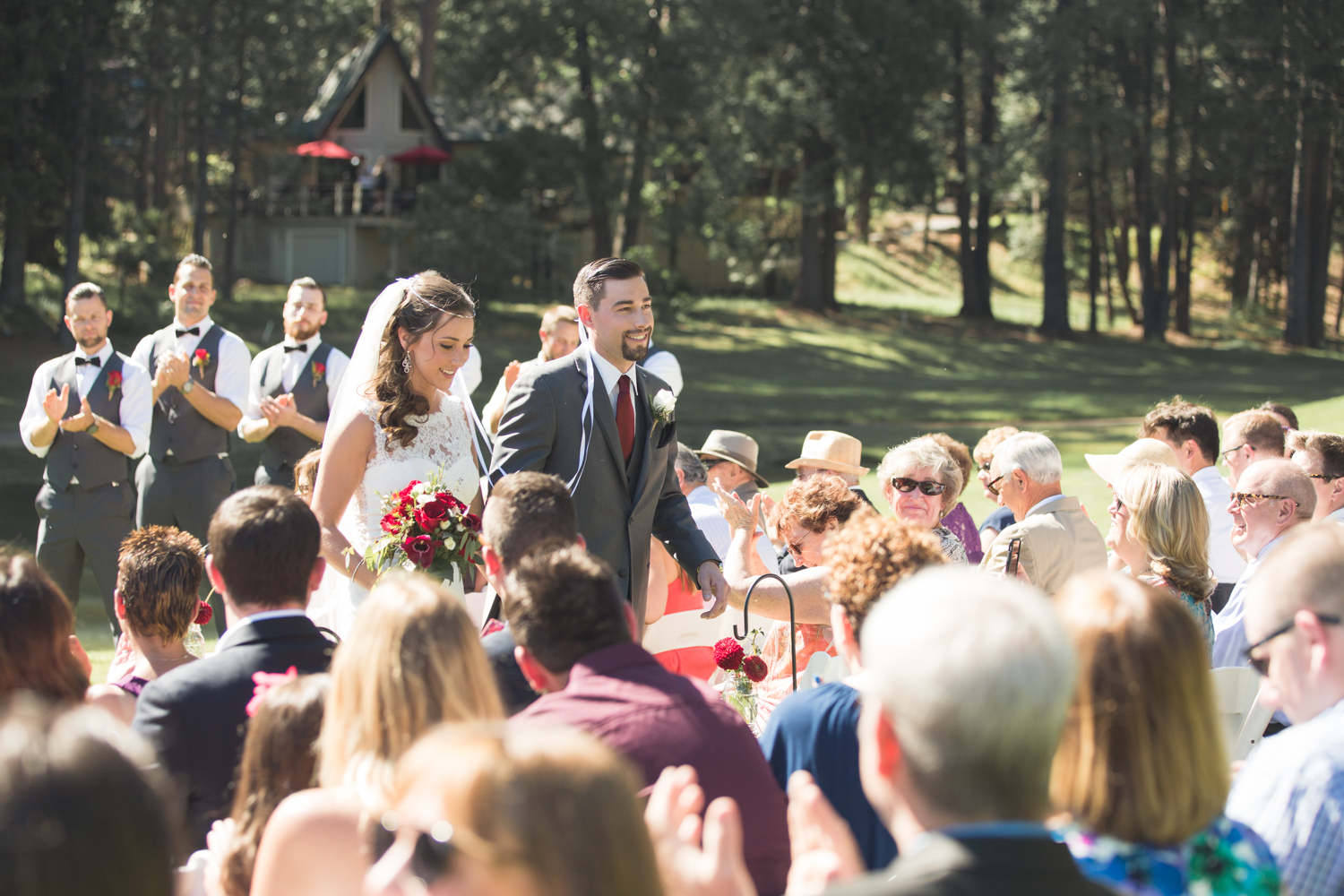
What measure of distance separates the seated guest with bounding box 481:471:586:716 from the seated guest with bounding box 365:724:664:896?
68.6 inches

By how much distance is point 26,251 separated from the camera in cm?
3028

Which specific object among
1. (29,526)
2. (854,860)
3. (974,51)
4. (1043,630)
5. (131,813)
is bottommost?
(29,526)

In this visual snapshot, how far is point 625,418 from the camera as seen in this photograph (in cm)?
507

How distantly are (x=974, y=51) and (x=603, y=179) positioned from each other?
12.6 metres

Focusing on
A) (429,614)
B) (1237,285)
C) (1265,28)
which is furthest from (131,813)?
(1237,285)

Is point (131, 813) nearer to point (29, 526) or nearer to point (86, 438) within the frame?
point (86, 438)

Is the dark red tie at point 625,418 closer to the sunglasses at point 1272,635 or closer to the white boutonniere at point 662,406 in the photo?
the white boutonniere at point 662,406

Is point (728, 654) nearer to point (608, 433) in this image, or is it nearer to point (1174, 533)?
point (608, 433)

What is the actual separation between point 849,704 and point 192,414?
6.36 m

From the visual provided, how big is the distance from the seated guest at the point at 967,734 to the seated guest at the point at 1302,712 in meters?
0.84

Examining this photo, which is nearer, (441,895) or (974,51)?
(441,895)

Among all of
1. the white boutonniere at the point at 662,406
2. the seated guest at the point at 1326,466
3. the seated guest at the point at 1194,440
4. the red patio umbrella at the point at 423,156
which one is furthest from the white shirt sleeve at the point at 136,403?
the red patio umbrella at the point at 423,156

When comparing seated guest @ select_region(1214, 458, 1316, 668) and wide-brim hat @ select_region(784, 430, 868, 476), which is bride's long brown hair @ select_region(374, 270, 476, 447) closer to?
wide-brim hat @ select_region(784, 430, 868, 476)

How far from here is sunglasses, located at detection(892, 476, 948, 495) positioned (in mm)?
5652
